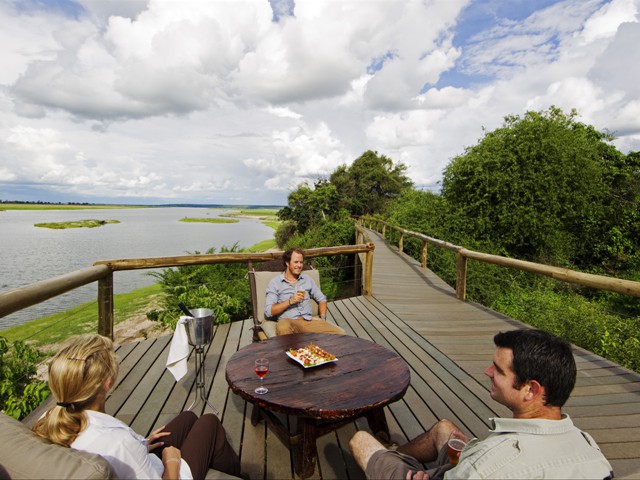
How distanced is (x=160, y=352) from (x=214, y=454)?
8.18 ft

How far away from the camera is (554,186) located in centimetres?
1598

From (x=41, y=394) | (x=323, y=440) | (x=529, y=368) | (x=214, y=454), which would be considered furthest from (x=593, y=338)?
(x=41, y=394)

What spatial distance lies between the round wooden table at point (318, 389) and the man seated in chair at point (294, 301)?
0.76 m

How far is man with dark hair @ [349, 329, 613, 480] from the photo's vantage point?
1169 millimetres

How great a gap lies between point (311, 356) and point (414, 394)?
116 cm

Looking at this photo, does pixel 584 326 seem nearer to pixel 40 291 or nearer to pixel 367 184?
pixel 40 291

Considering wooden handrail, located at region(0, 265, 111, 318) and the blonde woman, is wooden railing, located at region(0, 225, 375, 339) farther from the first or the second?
the blonde woman

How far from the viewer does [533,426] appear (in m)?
1.23

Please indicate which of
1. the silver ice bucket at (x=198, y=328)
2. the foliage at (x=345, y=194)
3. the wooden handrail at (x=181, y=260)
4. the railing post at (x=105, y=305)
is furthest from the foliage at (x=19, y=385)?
the foliage at (x=345, y=194)

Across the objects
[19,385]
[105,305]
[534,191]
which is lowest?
[19,385]

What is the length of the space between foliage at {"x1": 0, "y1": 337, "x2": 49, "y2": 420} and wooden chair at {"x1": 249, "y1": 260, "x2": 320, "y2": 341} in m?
1.81

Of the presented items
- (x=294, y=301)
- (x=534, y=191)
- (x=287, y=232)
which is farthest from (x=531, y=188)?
(x=287, y=232)

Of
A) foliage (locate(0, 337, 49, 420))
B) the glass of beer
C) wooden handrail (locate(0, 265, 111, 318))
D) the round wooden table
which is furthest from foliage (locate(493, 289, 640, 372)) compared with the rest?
foliage (locate(0, 337, 49, 420))

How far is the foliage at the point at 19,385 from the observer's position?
2.88 meters
